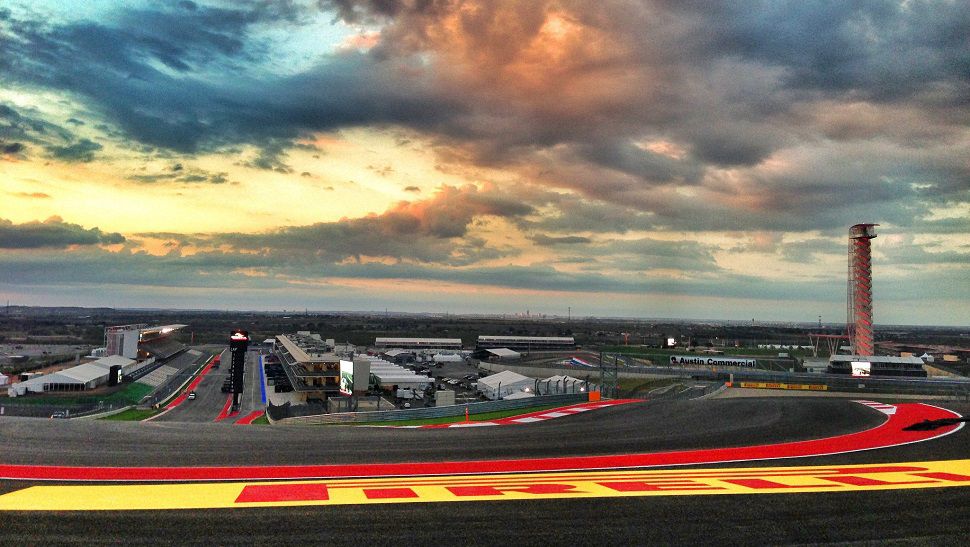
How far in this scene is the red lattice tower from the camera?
79.9 m

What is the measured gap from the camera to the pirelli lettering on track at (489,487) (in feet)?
30.2

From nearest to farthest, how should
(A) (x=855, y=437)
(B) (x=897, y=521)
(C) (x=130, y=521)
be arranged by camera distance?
(C) (x=130, y=521) < (B) (x=897, y=521) < (A) (x=855, y=437)

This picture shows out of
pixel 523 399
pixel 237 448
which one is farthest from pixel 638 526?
pixel 523 399

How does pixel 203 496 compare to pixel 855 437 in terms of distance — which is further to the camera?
pixel 855 437

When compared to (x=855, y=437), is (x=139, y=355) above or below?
below

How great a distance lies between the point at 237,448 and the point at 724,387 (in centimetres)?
3437

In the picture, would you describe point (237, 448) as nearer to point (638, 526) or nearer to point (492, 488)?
point (492, 488)

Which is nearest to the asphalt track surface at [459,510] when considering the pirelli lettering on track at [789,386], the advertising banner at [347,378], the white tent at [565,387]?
the white tent at [565,387]

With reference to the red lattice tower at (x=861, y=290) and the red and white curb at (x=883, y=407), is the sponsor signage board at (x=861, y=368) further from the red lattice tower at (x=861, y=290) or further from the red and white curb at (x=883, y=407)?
the red and white curb at (x=883, y=407)

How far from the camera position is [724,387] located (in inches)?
1576

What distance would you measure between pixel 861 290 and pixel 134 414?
3549 inches

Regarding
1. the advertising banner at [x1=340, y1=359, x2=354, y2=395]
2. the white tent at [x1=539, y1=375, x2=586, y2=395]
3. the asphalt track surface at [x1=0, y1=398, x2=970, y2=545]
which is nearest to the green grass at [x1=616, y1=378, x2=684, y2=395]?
the white tent at [x1=539, y1=375, x2=586, y2=395]

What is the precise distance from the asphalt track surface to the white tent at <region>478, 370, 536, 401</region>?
2946cm

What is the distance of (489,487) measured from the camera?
1062cm
